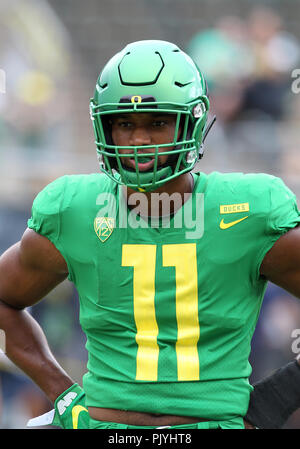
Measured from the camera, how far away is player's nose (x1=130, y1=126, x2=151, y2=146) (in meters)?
2.55

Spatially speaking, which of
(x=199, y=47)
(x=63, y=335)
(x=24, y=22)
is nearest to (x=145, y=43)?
(x=63, y=335)

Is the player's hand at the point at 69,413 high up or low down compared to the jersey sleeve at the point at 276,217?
down

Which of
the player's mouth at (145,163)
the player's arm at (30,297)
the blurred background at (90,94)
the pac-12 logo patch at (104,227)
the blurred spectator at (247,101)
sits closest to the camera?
the player's mouth at (145,163)

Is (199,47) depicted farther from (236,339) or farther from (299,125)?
(236,339)

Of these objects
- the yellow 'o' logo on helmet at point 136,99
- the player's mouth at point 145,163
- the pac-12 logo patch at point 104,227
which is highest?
the yellow 'o' logo on helmet at point 136,99

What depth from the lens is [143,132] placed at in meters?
2.58

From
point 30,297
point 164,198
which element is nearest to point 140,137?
point 164,198

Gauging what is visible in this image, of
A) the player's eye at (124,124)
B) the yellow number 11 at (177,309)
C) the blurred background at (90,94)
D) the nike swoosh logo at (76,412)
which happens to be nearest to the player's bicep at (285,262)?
the yellow number 11 at (177,309)

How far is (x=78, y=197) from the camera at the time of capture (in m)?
2.73

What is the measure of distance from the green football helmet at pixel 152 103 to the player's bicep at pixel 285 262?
40 centimetres

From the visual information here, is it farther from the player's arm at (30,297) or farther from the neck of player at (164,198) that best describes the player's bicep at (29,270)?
the neck of player at (164,198)

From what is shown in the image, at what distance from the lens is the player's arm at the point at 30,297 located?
2.78 metres

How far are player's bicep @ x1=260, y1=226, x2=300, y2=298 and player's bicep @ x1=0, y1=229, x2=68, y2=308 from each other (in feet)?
2.38

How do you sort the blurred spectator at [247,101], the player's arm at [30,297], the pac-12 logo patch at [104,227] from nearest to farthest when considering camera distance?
the pac-12 logo patch at [104,227] → the player's arm at [30,297] → the blurred spectator at [247,101]
